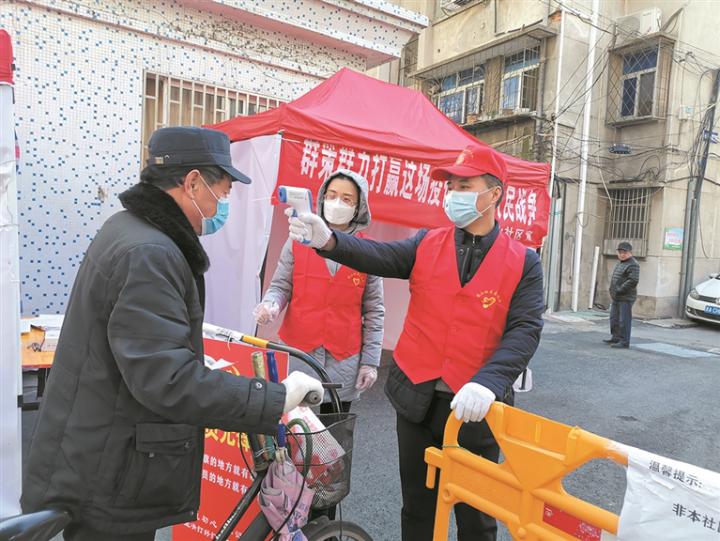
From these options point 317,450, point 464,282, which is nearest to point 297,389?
point 317,450

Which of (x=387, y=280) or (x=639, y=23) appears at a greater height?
(x=639, y=23)

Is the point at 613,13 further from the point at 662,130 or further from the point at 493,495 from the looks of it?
the point at 493,495

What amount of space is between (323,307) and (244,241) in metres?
1.70

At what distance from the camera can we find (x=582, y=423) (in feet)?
16.0

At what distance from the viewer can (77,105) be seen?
17.0ft

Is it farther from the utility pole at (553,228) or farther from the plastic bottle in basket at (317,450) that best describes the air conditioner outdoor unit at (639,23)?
the plastic bottle in basket at (317,450)

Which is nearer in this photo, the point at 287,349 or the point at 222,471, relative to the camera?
the point at 287,349

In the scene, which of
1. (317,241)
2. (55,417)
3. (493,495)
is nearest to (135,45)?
(317,241)

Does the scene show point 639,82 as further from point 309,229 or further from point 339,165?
point 309,229

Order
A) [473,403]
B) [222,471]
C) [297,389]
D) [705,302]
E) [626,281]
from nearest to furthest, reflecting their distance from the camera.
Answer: [297,389]
[473,403]
[222,471]
[626,281]
[705,302]

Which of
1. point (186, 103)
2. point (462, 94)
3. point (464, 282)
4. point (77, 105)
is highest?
point (462, 94)

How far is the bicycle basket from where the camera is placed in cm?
166

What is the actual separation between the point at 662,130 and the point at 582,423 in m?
10.2

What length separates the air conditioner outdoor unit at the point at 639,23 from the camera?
1215 centimetres
